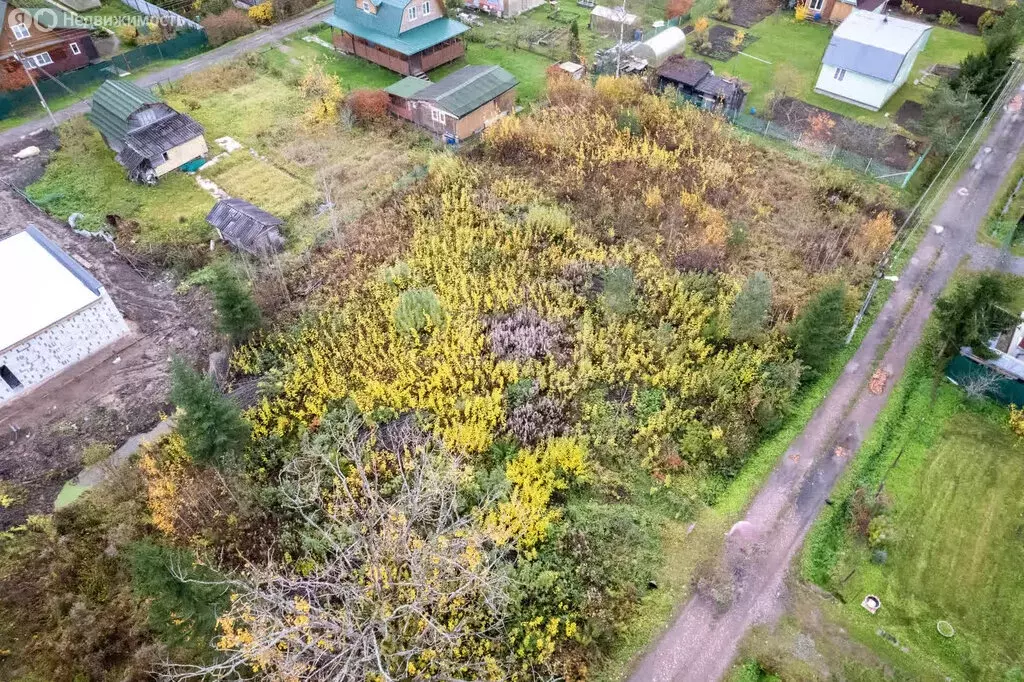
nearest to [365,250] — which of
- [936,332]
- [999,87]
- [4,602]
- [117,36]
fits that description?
[4,602]

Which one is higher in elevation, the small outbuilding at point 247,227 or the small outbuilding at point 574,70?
the small outbuilding at point 574,70

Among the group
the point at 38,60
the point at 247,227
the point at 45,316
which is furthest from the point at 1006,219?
the point at 38,60

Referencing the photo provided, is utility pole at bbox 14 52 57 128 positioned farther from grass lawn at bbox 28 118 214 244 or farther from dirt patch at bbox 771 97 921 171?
dirt patch at bbox 771 97 921 171

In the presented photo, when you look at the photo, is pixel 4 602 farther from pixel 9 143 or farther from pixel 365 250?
pixel 9 143

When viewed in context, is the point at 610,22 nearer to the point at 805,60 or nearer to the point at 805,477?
the point at 805,60

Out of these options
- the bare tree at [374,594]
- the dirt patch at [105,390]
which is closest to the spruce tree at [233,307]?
the dirt patch at [105,390]

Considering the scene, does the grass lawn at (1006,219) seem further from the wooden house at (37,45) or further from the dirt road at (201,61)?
the wooden house at (37,45)

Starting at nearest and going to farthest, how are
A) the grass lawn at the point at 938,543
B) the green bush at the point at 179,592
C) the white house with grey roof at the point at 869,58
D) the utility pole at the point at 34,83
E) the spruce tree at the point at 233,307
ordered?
the green bush at the point at 179,592 → the grass lawn at the point at 938,543 → the spruce tree at the point at 233,307 → the utility pole at the point at 34,83 → the white house with grey roof at the point at 869,58
